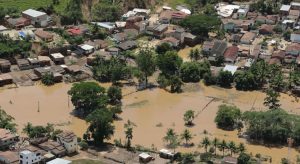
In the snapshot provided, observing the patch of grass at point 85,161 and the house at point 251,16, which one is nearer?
the patch of grass at point 85,161

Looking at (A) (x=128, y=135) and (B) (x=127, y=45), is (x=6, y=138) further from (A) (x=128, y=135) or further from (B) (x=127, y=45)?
(B) (x=127, y=45)

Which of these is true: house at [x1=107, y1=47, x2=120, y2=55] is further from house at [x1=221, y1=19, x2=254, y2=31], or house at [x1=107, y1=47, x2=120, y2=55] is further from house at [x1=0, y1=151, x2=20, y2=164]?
house at [x1=0, y1=151, x2=20, y2=164]

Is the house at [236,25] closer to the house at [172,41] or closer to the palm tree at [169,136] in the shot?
the house at [172,41]

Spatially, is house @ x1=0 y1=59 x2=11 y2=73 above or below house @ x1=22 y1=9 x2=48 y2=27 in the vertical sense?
below

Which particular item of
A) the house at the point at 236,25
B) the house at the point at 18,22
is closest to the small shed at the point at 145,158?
the house at the point at 18,22

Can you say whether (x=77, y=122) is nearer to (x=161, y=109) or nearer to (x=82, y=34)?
(x=161, y=109)

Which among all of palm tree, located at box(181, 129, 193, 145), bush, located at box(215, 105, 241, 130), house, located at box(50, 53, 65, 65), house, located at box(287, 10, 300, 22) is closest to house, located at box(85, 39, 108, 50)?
house, located at box(50, 53, 65, 65)

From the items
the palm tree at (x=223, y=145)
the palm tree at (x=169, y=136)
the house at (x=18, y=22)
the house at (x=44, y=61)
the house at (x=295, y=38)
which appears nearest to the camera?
the palm tree at (x=223, y=145)
